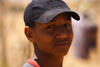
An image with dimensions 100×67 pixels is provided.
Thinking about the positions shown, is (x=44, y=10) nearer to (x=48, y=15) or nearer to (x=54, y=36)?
(x=48, y=15)

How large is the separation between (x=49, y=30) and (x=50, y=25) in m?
0.04

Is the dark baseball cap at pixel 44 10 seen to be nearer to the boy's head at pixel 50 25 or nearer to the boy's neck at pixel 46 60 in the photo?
the boy's head at pixel 50 25

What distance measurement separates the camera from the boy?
1.56 m

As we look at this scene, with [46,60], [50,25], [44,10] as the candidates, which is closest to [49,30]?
[50,25]

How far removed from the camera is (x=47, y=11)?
1580mm

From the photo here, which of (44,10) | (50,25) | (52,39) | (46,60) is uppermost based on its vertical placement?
(44,10)

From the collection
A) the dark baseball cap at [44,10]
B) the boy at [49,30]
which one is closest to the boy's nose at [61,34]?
the boy at [49,30]

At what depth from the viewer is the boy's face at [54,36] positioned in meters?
1.56

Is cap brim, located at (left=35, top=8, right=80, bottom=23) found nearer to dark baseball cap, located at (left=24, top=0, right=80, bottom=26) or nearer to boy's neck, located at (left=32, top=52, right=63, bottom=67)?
dark baseball cap, located at (left=24, top=0, right=80, bottom=26)

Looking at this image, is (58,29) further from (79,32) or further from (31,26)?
(79,32)

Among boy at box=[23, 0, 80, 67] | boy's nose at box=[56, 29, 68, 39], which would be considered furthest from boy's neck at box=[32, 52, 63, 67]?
boy's nose at box=[56, 29, 68, 39]

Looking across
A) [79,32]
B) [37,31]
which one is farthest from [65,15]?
[79,32]

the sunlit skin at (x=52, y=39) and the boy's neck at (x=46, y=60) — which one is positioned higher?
the sunlit skin at (x=52, y=39)

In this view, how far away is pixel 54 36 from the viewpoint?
5.13 feet
